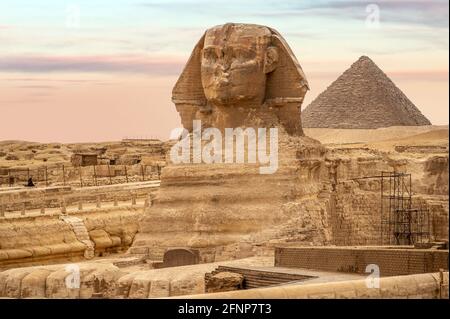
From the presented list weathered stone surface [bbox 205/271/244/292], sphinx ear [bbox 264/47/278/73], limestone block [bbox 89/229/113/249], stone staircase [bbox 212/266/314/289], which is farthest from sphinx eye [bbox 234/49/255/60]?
limestone block [bbox 89/229/113/249]

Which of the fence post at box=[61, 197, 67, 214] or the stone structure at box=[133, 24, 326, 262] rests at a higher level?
the stone structure at box=[133, 24, 326, 262]

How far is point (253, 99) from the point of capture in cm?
3122

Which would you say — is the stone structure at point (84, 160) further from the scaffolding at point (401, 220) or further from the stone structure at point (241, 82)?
the stone structure at point (241, 82)

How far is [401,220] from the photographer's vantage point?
34.4 m

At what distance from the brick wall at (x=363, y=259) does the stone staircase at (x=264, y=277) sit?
4.22ft

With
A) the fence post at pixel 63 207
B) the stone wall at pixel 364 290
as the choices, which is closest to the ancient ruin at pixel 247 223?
the stone wall at pixel 364 290

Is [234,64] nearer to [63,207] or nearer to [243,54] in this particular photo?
[243,54]

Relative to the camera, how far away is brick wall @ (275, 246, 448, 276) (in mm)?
23312

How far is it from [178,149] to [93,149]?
63.8 metres

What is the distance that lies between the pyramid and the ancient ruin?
44.5m

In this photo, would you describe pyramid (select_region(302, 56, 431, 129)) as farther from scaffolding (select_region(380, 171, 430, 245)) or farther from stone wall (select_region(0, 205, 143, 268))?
scaffolding (select_region(380, 171, 430, 245))

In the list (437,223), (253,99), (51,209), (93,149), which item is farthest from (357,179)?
(93,149)

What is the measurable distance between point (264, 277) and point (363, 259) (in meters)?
1.85

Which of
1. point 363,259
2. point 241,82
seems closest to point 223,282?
point 363,259
